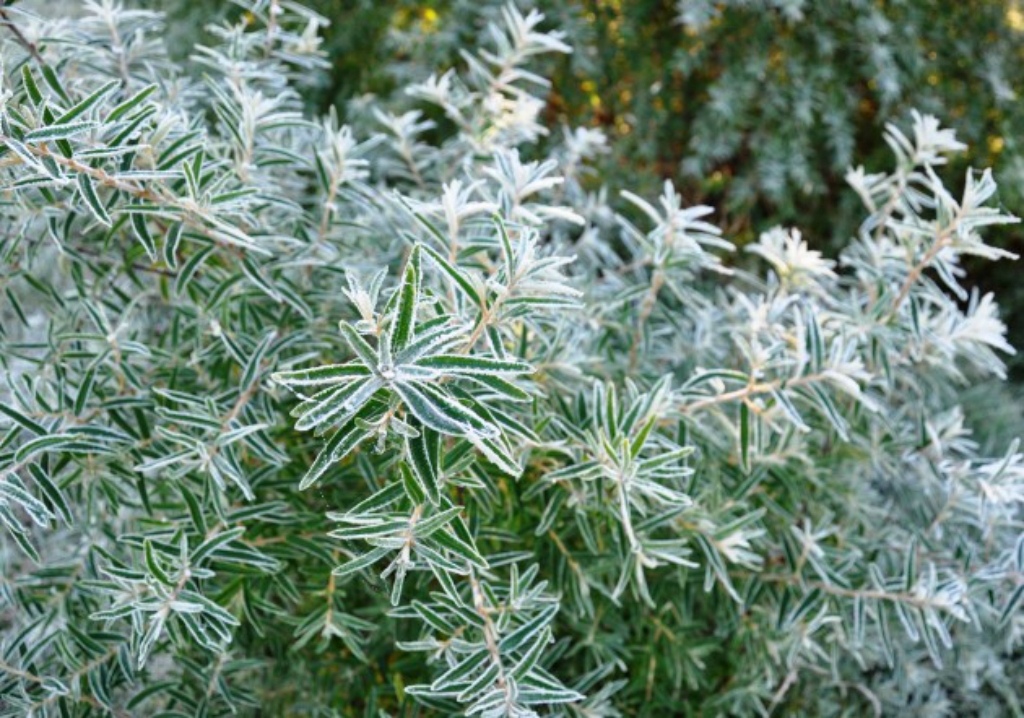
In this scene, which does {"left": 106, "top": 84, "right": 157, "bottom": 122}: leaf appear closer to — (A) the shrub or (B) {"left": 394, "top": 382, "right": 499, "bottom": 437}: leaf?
(A) the shrub

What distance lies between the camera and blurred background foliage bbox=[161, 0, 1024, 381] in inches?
109

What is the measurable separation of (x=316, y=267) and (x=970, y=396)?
1851mm

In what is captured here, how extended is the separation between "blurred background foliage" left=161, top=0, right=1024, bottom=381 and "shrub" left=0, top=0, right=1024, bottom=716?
1.14m

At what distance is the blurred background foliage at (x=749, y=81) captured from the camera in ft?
9.09

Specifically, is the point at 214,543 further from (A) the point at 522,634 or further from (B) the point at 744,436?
(B) the point at 744,436

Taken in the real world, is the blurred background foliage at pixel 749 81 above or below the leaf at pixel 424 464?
→ below

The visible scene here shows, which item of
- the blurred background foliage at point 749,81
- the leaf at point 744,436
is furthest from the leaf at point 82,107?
the blurred background foliage at point 749,81

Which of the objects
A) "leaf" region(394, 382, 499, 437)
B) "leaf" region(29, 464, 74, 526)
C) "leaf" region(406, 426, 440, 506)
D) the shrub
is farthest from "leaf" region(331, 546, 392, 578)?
"leaf" region(29, 464, 74, 526)

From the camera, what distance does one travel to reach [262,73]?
1.47m

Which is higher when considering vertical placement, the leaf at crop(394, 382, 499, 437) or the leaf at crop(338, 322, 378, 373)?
the leaf at crop(338, 322, 378, 373)

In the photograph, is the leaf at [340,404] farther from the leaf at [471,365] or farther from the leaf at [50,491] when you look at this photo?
the leaf at [50,491]

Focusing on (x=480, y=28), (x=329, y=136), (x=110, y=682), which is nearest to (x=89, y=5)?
(x=329, y=136)

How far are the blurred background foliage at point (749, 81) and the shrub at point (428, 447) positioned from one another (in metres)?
1.14

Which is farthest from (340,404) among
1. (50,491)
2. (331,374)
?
(50,491)
